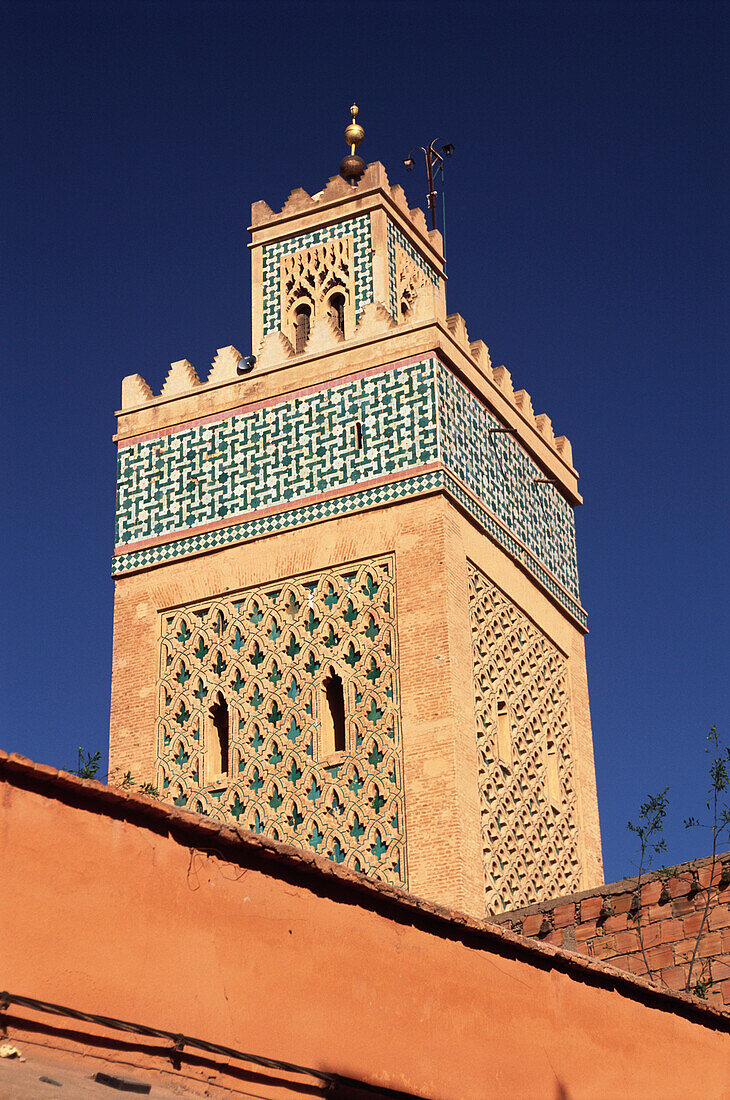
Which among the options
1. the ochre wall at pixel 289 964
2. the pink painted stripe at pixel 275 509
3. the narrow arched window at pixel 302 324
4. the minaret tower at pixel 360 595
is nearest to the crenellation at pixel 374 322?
the minaret tower at pixel 360 595

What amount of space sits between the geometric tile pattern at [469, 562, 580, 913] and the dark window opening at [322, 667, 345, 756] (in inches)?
36.1

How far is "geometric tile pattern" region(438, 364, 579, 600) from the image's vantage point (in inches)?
539

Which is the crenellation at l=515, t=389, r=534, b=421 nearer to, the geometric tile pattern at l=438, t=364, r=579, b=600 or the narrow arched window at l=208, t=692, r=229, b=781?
the geometric tile pattern at l=438, t=364, r=579, b=600

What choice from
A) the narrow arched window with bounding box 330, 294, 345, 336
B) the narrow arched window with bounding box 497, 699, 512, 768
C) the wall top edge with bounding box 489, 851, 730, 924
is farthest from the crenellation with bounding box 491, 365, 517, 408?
the wall top edge with bounding box 489, 851, 730, 924

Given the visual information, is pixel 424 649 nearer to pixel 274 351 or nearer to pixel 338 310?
pixel 274 351

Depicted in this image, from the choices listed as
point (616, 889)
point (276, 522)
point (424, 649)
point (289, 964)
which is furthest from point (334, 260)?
point (289, 964)

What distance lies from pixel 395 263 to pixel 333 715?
12.7 ft

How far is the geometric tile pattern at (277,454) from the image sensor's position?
13.6 m

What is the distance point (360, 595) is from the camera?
1331 cm

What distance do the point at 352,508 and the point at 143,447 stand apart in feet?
6.44

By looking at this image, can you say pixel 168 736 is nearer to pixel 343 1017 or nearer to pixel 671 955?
pixel 671 955

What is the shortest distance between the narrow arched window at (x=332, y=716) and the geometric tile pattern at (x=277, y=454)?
1.44 m

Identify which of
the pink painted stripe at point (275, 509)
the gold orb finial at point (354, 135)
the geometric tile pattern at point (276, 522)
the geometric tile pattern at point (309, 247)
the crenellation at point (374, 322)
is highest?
the gold orb finial at point (354, 135)

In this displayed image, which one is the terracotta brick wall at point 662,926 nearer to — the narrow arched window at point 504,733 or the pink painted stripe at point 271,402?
the narrow arched window at point 504,733
